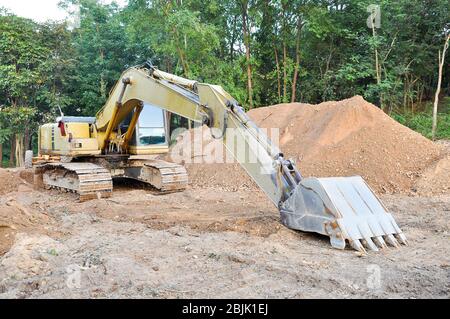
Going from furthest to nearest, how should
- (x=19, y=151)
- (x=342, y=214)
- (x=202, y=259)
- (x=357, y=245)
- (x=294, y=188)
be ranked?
(x=19, y=151) → (x=294, y=188) → (x=342, y=214) → (x=357, y=245) → (x=202, y=259)

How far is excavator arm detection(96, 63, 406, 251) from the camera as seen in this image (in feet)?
14.5

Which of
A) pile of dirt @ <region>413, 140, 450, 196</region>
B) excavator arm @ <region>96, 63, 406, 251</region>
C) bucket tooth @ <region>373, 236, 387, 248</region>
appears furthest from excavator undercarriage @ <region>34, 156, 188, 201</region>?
bucket tooth @ <region>373, 236, 387, 248</region>

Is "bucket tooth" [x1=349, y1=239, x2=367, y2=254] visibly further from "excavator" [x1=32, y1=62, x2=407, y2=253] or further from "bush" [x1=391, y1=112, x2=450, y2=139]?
"bush" [x1=391, y1=112, x2=450, y2=139]

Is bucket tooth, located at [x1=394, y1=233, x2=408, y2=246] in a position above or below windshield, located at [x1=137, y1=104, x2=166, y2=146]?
below

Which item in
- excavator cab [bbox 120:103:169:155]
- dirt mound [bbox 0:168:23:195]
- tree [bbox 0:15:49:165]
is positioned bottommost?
dirt mound [bbox 0:168:23:195]

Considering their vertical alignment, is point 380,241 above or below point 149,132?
below

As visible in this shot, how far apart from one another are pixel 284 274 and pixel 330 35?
16558 millimetres

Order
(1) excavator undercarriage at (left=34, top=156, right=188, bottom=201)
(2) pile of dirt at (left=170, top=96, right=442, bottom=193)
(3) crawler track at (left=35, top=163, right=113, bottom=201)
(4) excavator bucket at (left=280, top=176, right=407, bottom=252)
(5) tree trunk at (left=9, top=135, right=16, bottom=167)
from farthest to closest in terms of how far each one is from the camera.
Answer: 1. (5) tree trunk at (left=9, top=135, right=16, bottom=167)
2. (2) pile of dirt at (left=170, top=96, right=442, bottom=193)
3. (1) excavator undercarriage at (left=34, top=156, right=188, bottom=201)
4. (3) crawler track at (left=35, top=163, right=113, bottom=201)
5. (4) excavator bucket at (left=280, top=176, right=407, bottom=252)

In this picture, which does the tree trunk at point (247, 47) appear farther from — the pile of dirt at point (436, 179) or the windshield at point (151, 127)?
the pile of dirt at point (436, 179)

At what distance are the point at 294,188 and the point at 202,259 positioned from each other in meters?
1.38

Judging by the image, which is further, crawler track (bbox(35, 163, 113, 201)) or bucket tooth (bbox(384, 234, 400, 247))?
crawler track (bbox(35, 163, 113, 201))

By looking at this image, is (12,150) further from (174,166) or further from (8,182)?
(174,166)

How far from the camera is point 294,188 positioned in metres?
4.81

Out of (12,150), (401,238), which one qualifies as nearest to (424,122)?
(401,238)
